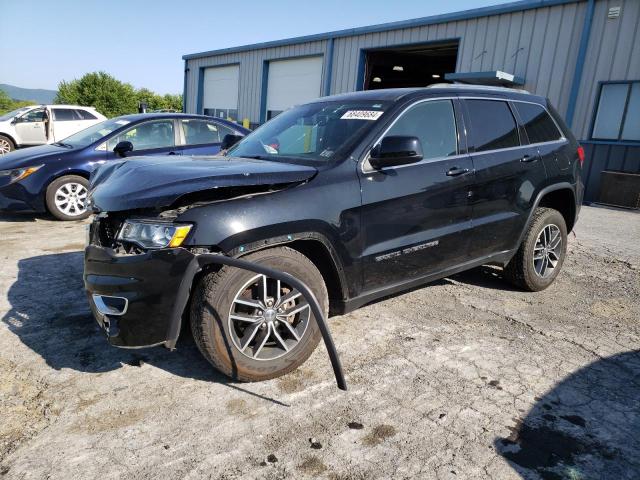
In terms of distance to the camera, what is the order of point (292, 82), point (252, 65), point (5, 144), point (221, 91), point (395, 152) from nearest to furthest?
1. point (395, 152)
2. point (5, 144)
3. point (292, 82)
4. point (252, 65)
5. point (221, 91)

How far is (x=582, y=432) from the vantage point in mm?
2367

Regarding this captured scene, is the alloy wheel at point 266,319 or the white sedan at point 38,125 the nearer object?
the alloy wheel at point 266,319

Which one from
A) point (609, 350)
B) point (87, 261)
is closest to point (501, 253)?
point (609, 350)

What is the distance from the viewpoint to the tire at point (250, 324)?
2.47m

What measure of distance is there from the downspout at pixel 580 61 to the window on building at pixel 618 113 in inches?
20.7

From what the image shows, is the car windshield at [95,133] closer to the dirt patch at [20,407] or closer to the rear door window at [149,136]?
the rear door window at [149,136]

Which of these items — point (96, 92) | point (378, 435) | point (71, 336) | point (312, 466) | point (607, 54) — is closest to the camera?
point (312, 466)

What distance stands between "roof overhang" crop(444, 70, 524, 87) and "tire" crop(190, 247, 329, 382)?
10.4 meters

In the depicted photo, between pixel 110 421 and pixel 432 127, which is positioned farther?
pixel 432 127

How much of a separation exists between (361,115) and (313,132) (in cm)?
38

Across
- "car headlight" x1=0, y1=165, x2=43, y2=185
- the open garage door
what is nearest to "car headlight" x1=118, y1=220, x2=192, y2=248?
"car headlight" x1=0, y1=165, x2=43, y2=185

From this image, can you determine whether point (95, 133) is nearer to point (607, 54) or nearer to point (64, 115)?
point (64, 115)

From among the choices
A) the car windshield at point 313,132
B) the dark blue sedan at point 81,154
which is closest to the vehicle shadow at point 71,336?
the car windshield at point 313,132

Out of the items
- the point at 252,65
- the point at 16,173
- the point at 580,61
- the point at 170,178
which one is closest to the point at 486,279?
the point at 170,178
